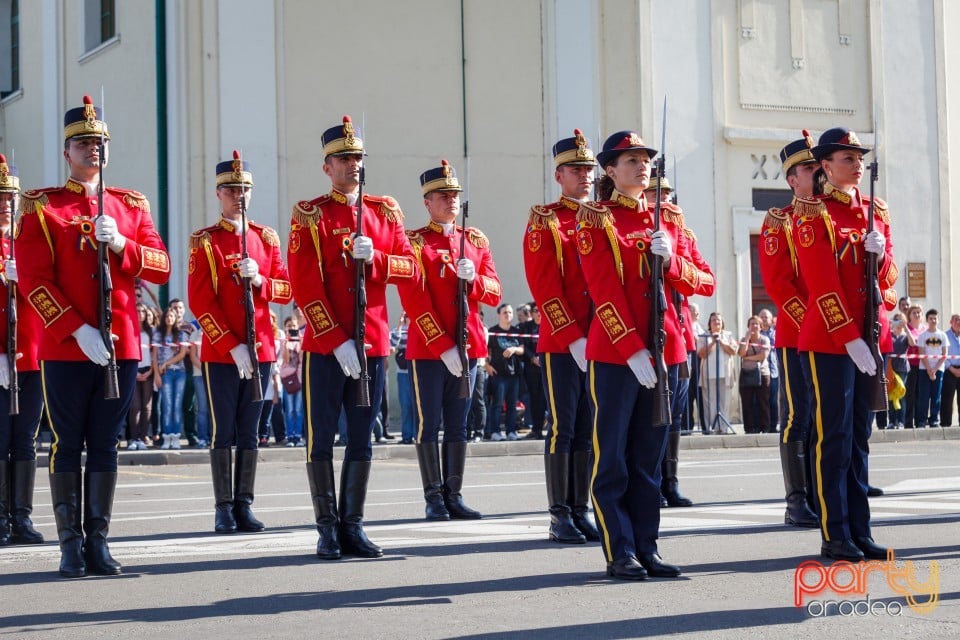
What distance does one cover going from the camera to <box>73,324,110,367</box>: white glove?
817 cm

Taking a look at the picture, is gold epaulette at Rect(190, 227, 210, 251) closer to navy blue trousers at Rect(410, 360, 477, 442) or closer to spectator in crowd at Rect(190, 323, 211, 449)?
navy blue trousers at Rect(410, 360, 477, 442)

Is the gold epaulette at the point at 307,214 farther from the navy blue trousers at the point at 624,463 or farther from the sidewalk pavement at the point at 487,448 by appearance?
the sidewalk pavement at the point at 487,448

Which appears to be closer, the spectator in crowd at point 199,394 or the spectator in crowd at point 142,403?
the spectator in crowd at point 142,403

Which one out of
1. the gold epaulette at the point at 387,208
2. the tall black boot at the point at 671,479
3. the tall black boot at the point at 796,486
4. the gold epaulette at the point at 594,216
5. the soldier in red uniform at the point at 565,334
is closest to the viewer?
the gold epaulette at the point at 594,216

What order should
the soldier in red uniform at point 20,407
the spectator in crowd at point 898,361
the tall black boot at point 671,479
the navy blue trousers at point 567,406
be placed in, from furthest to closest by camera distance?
the spectator in crowd at point 898,361 < the tall black boot at point 671,479 < the soldier in red uniform at point 20,407 < the navy blue trousers at point 567,406

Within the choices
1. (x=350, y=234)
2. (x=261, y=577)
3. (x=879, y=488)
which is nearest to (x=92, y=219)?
(x=350, y=234)

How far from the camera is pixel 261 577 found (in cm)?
813

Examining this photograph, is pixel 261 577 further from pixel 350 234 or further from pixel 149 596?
pixel 350 234

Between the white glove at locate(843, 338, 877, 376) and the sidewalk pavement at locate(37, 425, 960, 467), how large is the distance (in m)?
9.88

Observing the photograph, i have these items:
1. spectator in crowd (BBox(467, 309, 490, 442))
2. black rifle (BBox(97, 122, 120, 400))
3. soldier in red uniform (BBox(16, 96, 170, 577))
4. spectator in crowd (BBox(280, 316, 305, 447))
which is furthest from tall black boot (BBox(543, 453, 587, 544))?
spectator in crowd (BBox(280, 316, 305, 447))

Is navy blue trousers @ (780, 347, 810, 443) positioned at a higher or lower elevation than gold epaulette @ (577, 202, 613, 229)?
lower

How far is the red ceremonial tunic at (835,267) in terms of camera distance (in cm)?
830

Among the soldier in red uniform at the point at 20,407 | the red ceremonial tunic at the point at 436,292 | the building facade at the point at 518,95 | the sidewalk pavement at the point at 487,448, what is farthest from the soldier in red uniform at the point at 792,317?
Result: the building facade at the point at 518,95

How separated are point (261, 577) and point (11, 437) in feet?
9.21
